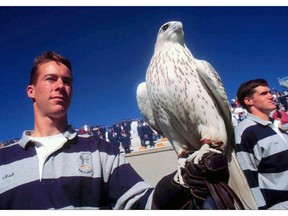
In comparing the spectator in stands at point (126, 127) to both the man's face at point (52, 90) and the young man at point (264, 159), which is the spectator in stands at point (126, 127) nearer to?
the young man at point (264, 159)

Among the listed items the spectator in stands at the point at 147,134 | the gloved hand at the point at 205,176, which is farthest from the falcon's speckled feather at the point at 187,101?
the spectator in stands at the point at 147,134

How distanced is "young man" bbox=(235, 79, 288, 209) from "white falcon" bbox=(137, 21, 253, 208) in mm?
68

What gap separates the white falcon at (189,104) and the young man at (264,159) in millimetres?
68

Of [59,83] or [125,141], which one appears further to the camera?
[125,141]

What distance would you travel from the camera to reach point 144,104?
1.65 m

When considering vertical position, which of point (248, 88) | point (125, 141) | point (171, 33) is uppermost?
point (125, 141)

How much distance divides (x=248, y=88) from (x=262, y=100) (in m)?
0.10

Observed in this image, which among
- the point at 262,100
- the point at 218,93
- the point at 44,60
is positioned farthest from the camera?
the point at 262,100

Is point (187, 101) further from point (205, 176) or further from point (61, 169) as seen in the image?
point (61, 169)

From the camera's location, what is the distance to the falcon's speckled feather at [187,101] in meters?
1.39

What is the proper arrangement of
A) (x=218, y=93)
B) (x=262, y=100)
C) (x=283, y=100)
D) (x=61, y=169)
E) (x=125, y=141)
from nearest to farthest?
1. (x=61, y=169)
2. (x=218, y=93)
3. (x=262, y=100)
4. (x=283, y=100)
5. (x=125, y=141)

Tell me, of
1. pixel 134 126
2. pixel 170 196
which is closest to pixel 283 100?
pixel 170 196

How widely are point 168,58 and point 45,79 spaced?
0.69 meters
